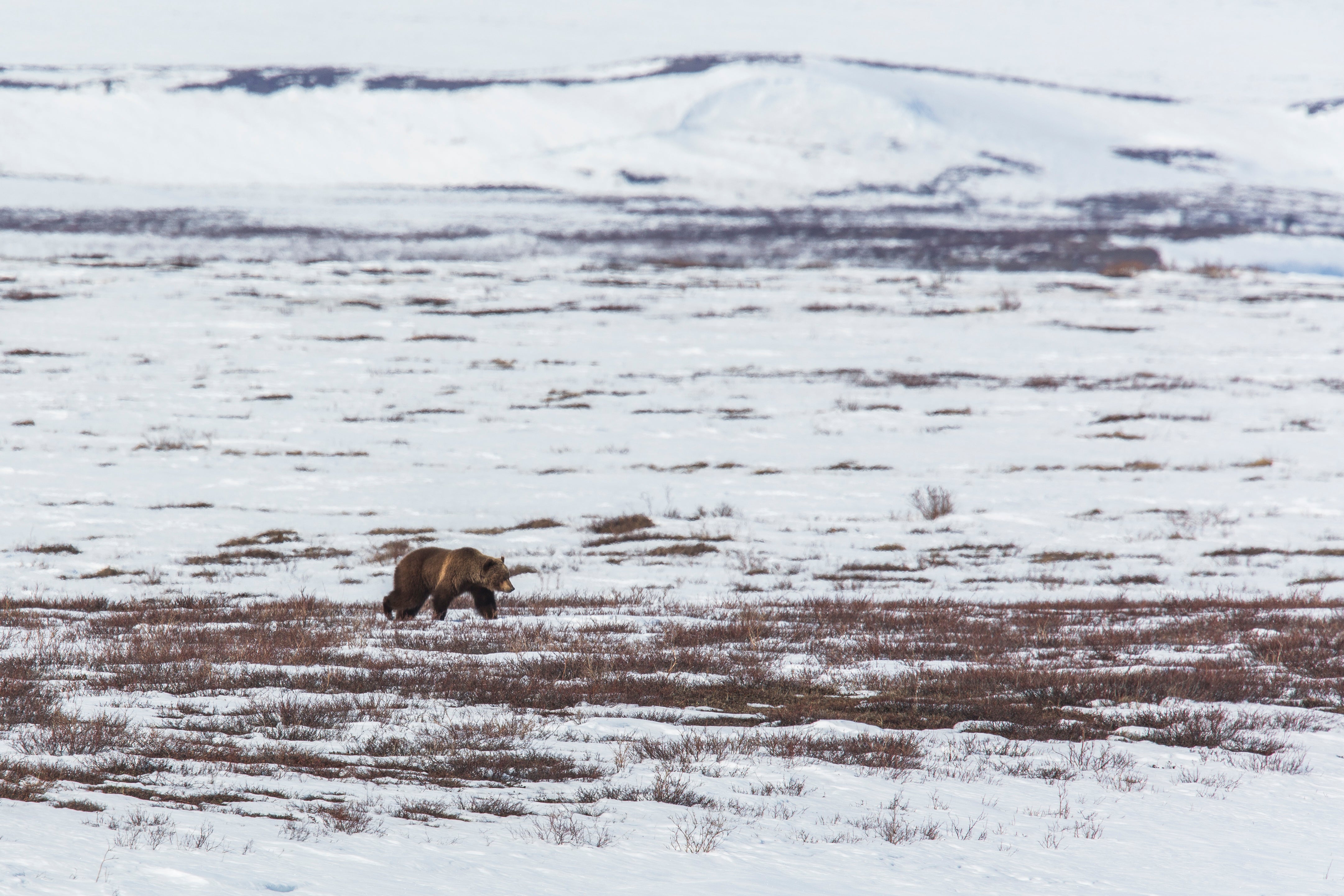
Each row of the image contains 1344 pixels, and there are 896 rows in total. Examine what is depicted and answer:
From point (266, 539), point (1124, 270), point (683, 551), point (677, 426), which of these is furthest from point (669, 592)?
point (1124, 270)

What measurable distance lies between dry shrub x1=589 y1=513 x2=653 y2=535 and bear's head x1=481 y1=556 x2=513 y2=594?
768 cm

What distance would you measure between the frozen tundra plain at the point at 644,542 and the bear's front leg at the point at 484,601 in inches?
10.9

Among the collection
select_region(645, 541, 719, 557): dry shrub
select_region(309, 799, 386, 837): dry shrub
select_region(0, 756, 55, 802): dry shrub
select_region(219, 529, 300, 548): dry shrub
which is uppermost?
select_region(0, 756, 55, 802): dry shrub

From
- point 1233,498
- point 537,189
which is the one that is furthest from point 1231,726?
point 537,189

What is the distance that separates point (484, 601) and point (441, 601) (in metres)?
0.46

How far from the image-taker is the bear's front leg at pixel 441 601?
11.9 metres

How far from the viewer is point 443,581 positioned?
11.8 m

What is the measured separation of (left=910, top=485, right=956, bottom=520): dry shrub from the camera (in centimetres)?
2114

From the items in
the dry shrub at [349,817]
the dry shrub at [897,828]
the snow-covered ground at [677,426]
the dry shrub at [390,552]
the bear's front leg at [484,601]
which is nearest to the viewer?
the dry shrub at [349,817]

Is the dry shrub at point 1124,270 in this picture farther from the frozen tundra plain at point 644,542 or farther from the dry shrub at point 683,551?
the dry shrub at point 683,551

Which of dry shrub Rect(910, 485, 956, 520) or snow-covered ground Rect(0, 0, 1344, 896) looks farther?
dry shrub Rect(910, 485, 956, 520)

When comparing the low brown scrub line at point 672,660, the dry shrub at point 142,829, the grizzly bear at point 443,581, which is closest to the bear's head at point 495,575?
the grizzly bear at point 443,581

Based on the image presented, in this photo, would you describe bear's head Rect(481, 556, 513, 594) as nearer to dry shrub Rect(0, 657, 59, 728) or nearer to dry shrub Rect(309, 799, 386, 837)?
dry shrub Rect(0, 657, 59, 728)

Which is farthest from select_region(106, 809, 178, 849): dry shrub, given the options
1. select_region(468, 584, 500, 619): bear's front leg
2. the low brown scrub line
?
select_region(468, 584, 500, 619): bear's front leg
